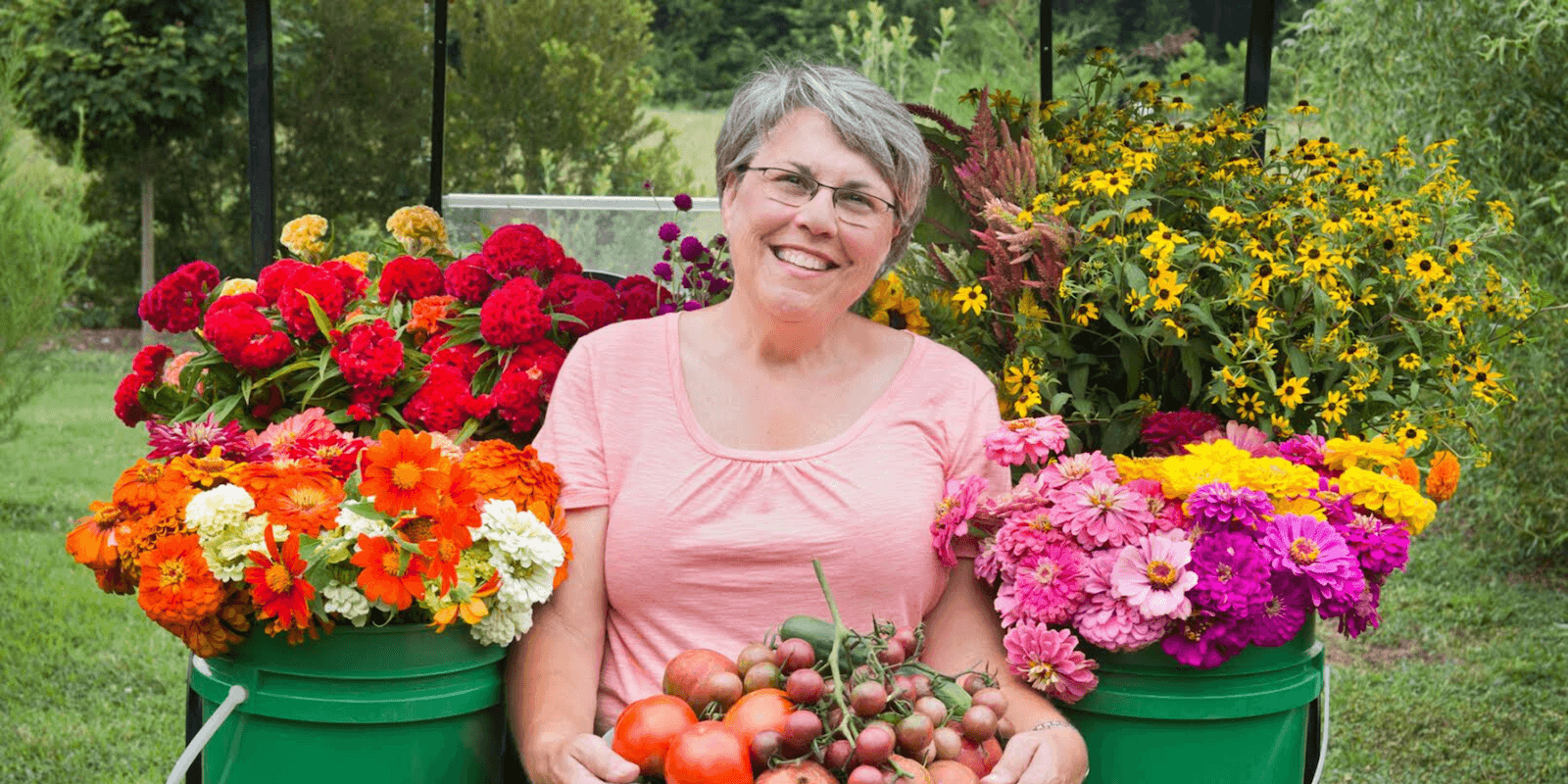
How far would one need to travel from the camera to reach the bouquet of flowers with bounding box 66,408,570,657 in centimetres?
158

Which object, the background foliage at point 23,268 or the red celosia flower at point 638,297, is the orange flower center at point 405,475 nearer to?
the red celosia flower at point 638,297

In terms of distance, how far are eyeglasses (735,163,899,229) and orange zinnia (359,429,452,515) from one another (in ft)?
1.89

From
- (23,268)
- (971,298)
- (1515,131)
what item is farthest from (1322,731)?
(23,268)

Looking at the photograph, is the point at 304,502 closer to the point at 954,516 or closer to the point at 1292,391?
the point at 954,516

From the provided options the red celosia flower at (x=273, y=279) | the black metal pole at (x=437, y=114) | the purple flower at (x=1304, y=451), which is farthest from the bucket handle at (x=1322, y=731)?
the black metal pole at (x=437, y=114)

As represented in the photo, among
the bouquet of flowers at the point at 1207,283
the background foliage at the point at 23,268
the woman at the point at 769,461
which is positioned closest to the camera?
the woman at the point at 769,461

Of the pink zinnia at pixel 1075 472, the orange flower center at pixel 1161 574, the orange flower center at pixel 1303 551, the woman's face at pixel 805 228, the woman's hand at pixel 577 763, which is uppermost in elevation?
the woman's face at pixel 805 228

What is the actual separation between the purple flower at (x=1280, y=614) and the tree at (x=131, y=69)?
766 cm

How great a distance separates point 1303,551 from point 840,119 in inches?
31.8

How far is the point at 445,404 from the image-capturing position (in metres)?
2.26

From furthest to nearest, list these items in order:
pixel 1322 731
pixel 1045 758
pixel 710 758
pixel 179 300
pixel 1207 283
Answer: pixel 179 300 → pixel 1207 283 → pixel 1322 731 → pixel 1045 758 → pixel 710 758

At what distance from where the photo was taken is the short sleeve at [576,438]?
186 centimetres

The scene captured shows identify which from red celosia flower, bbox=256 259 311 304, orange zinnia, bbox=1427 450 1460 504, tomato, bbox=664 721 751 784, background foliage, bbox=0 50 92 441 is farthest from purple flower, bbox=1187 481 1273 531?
background foliage, bbox=0 50 92 441

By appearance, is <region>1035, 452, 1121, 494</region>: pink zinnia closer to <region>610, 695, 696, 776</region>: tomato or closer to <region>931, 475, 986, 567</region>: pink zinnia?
<region>931, 475, 986, 567</region>: pink zinnia
